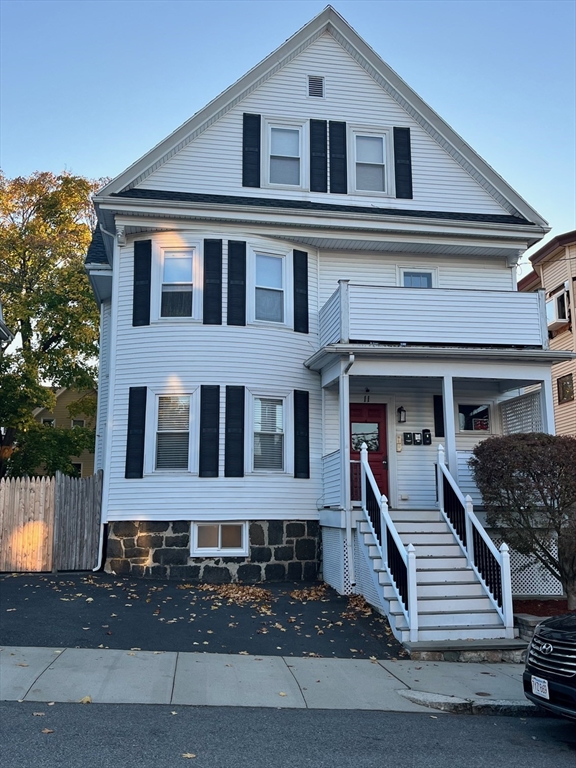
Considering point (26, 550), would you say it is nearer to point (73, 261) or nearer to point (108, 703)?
point (108, 703)

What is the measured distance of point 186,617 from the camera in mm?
10680

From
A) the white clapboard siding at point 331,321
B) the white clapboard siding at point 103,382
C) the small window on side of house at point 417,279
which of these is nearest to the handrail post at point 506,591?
the white clapboard siding at point 331,321

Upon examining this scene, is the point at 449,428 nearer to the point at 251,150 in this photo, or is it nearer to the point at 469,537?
the point at 469,537

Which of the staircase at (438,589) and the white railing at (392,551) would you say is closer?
the white railing at (392,551)

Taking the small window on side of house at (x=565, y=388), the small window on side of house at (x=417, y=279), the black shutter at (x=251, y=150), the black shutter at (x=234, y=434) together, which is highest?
the black shutter at (x=251, y=150)

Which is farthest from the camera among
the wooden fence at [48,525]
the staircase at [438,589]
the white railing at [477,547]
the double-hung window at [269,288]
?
the double-hung window at [269,288]

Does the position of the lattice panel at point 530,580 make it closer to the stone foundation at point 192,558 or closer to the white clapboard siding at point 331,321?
the stone foundation at point 192,558

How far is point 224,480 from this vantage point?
536 inches

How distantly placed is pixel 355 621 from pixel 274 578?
3076mm

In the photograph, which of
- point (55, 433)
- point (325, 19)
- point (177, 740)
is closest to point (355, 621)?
point (177, 740)

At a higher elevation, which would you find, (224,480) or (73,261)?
(73,261)

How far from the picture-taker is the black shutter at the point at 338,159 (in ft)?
50.4

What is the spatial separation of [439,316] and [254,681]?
26.1 feet

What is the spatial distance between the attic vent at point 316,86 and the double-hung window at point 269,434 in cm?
680
